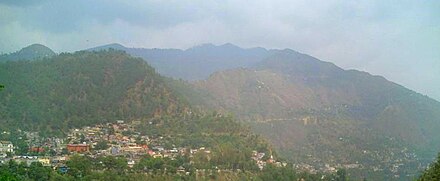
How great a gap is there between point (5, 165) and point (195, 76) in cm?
10587

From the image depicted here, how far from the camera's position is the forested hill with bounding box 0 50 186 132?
40969mm

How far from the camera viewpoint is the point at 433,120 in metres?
77.5

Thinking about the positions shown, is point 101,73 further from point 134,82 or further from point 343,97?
point 343,97

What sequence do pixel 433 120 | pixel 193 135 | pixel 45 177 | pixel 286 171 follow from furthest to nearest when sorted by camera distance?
pixel 433 120 → pixel 193 135 → pixel 286 171 → pixel 45 177

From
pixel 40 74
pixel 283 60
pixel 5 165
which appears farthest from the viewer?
pixel 283 60

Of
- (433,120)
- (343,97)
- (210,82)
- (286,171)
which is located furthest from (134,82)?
(343,97)

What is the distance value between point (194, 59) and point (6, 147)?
410ft

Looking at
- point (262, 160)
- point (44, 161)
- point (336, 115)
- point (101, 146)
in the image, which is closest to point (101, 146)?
point (101, 146)

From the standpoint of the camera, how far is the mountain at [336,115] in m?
59.8

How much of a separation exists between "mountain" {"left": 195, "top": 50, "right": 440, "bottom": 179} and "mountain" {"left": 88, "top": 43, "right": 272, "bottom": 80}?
28.0 meters

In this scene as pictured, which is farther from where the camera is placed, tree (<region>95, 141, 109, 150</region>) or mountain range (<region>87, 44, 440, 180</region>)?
mountain range (<region>87, 44, 440, 180</region>)

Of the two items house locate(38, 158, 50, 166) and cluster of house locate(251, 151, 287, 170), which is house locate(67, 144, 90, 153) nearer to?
house locate(38, 158, 50, 166)

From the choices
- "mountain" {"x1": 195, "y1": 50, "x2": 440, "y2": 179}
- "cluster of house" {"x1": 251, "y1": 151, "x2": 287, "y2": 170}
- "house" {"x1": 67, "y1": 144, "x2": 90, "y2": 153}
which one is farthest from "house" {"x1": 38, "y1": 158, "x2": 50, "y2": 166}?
"mountain" {"x1": 195, "y1": 50, "x2": 440, "y2": 179}

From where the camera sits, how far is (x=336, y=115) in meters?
81.1
